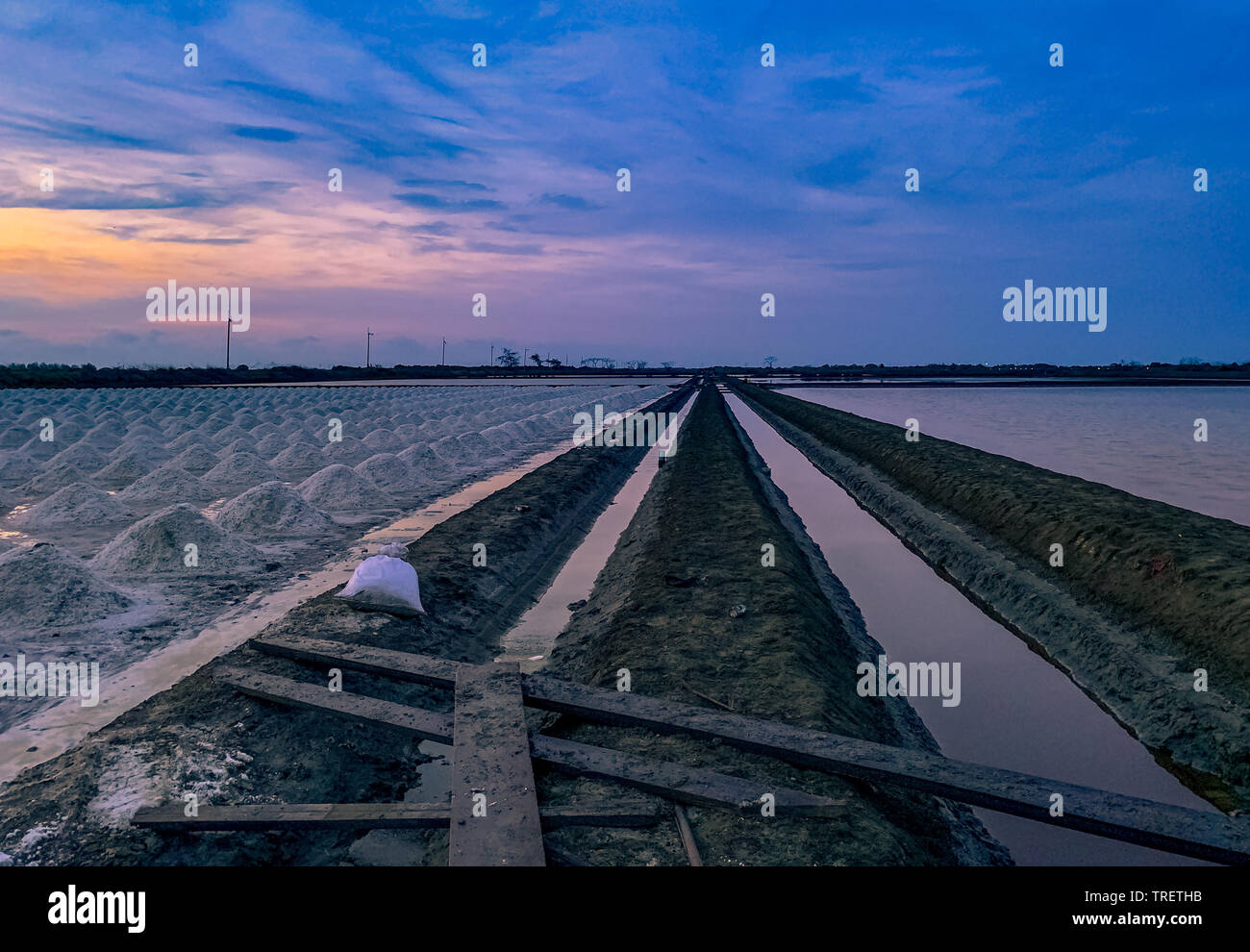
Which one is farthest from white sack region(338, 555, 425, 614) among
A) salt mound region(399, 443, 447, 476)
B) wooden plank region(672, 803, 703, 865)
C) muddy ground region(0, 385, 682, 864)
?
salt mound region(399, 443, 447, 476)

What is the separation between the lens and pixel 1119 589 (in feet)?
26.2

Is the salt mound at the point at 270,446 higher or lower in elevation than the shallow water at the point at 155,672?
higher

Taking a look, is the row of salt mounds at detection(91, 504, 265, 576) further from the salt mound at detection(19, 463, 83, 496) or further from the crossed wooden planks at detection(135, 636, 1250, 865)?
the salt mound at detection(19, 463, 83, 496)

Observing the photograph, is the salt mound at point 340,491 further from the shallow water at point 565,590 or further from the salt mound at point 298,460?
the shallow water at point 565,590

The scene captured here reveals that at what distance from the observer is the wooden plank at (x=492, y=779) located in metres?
3.07

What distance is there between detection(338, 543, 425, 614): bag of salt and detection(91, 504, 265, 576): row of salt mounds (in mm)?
2856

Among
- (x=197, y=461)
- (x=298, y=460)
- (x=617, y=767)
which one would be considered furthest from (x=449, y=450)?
(x=617, y=767)

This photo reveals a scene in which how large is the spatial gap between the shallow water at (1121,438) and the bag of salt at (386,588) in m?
12.5

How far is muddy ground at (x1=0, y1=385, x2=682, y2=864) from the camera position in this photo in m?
3.41

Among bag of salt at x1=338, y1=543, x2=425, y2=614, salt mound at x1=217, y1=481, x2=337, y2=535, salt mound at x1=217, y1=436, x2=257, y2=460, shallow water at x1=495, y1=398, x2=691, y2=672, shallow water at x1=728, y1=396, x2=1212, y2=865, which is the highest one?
salt mound at x1=217, y1=436, x2=257, y2=460

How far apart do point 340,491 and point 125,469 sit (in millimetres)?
6052

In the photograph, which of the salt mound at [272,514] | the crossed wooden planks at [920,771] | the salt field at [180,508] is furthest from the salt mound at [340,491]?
the crossed wooden planks at [920,771]

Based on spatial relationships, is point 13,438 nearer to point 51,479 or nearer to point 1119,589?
point 51,479
